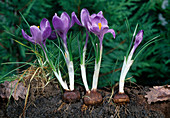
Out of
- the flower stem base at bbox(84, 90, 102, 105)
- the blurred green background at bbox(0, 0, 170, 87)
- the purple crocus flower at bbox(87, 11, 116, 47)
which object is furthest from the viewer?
the blurred green background at bbox(0, 0, 170, 87)

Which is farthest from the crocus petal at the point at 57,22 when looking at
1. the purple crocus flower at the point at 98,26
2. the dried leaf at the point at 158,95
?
the dried leaf at the point at 158,95

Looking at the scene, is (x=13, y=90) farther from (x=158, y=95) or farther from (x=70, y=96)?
(x=158, y=95)

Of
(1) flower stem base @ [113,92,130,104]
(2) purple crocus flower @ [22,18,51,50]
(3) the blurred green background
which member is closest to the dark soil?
(1) flower stem base @ [113,92,130,104]

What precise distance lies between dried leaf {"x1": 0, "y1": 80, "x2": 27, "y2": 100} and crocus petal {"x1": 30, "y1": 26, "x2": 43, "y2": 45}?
0.85 feet

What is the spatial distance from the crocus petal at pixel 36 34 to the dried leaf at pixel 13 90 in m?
0.26

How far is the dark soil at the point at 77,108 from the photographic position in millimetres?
822

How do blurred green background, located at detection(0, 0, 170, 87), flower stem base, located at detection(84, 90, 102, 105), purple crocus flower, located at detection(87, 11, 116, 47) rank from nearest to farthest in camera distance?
purple crocus flower, located at detection(87, 11, 116, 47) → flower stem base, located at detection(84, 90, 102, 105) → blurred green background, located at detection(0, 0, 170, 87)

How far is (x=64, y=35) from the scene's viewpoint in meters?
0.82

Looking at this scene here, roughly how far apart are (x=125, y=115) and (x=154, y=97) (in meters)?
0.18

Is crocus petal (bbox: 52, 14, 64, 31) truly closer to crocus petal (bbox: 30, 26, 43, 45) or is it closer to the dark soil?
crocus petal (bbox: 30, 26, 43, 45)

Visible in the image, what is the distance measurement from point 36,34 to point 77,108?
39 cm

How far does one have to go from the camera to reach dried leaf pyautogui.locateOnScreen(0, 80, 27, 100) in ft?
2.90

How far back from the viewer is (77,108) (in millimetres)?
840

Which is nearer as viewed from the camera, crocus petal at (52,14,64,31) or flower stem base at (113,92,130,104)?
crocus petal at (52,14,64,31)
